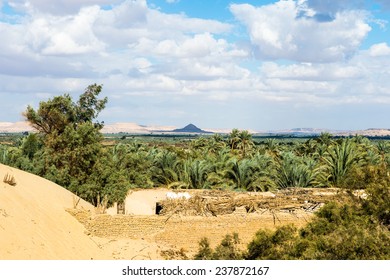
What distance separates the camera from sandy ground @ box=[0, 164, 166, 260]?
14844 mm

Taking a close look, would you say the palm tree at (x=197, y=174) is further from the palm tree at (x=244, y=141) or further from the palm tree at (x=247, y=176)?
the palm tree at (x=244, y=141)

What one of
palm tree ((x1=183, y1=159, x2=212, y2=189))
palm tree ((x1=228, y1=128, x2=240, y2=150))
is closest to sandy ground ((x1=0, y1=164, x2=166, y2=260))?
palm tree ((x1=183, y1=159, x2=212, y2=189))

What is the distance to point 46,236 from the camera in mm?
16359

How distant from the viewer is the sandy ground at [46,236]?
14.8 m

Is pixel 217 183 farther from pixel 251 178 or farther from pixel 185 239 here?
pixel 185 239

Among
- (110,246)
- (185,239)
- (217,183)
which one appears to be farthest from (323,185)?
(110,246)

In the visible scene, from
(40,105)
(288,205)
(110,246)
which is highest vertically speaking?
(40,105)

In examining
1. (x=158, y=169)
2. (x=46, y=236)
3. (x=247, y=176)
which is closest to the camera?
(x=46, y=236)

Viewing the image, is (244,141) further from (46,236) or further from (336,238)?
(336,238)

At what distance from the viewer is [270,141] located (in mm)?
59219

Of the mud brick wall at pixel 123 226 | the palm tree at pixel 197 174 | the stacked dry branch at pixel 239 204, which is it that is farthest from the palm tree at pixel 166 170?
the mud brick wall at pixel 123 226

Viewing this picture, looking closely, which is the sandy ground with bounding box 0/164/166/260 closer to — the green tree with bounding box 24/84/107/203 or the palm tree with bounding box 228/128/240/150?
the green tree with bounding box 24/84/107/203

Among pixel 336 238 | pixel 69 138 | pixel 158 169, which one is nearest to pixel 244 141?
pixel 158 169
